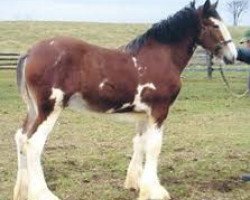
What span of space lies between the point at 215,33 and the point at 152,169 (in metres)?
1.89

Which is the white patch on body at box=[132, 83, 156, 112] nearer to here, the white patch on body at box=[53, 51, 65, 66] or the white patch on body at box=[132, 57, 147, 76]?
the white patch on body at box=[132, 57, 147, 76]

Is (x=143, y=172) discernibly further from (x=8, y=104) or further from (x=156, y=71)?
(x=8, y=104)

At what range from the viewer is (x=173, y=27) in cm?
738

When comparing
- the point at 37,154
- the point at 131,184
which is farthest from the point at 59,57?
the point at 131,184

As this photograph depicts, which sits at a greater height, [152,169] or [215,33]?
[215,33]

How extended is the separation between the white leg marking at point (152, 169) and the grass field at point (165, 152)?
0.84 ft

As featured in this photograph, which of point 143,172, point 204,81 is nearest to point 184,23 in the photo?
point 143,172

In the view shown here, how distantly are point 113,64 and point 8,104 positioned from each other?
10.4 meters

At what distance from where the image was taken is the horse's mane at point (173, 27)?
7344 mm

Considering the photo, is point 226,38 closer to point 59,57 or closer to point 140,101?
point 140,101

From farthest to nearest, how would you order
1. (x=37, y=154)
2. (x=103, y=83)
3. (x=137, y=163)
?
(x=137, y=163) < (x=103, y=83) < (x=37, y=154)

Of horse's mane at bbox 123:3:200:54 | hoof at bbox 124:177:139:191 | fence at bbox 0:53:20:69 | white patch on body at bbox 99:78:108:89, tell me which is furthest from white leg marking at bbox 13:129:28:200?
fence at bbox 0:53:20:69

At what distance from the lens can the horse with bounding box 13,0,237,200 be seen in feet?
21.5

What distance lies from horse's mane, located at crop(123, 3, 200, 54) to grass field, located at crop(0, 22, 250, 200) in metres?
1.13
